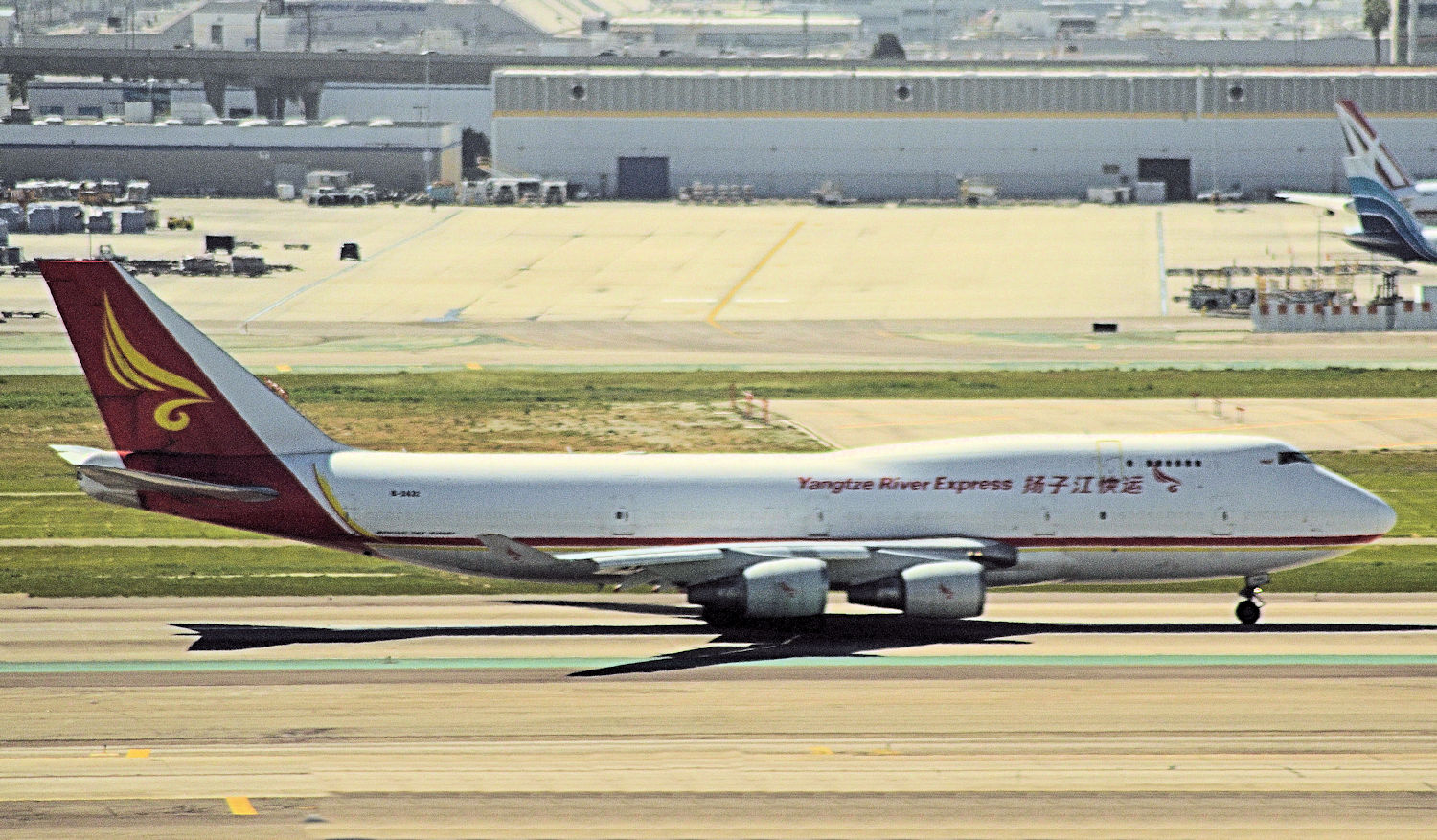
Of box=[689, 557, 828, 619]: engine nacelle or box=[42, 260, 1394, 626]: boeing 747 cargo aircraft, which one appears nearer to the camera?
box=[689, 557, 828, 619]: engine nacelle

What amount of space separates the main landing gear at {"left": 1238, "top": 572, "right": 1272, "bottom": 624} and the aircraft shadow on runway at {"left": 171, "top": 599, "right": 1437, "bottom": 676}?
0.20 metres

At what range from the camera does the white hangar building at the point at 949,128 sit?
160 meters

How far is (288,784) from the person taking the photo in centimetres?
3388

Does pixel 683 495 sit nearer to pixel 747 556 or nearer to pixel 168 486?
pixel 747 556

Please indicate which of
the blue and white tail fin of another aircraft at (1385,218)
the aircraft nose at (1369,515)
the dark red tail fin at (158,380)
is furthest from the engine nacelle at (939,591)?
the blue and white tail fin of another aircraft at (1385,218)

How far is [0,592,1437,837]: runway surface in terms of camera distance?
107 feet

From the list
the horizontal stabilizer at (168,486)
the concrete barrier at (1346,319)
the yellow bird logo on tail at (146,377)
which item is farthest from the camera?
the concrete barrier at (1346,319)

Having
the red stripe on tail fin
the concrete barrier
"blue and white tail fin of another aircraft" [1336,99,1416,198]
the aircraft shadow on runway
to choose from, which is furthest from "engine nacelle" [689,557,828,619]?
"blue and white tail fin of another aircraft" [1336,99,1416,198]

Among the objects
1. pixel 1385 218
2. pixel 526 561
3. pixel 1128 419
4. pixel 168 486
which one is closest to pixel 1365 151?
pixel 1385 218

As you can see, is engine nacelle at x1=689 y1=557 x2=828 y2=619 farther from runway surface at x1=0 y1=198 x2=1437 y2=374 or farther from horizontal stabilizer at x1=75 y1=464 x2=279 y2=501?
runway surface at x1=0 y1=198 x2=1437 y2=374

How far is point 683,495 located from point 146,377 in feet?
41.1

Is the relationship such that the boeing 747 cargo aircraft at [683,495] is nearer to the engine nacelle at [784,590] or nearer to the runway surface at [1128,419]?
the engine nacelle at [784,590]

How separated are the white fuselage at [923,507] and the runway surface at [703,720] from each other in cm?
201

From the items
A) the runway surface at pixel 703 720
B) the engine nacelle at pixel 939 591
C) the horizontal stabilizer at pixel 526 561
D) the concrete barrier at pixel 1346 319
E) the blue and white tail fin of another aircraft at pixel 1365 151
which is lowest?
the runway surface at pixel 703 720
